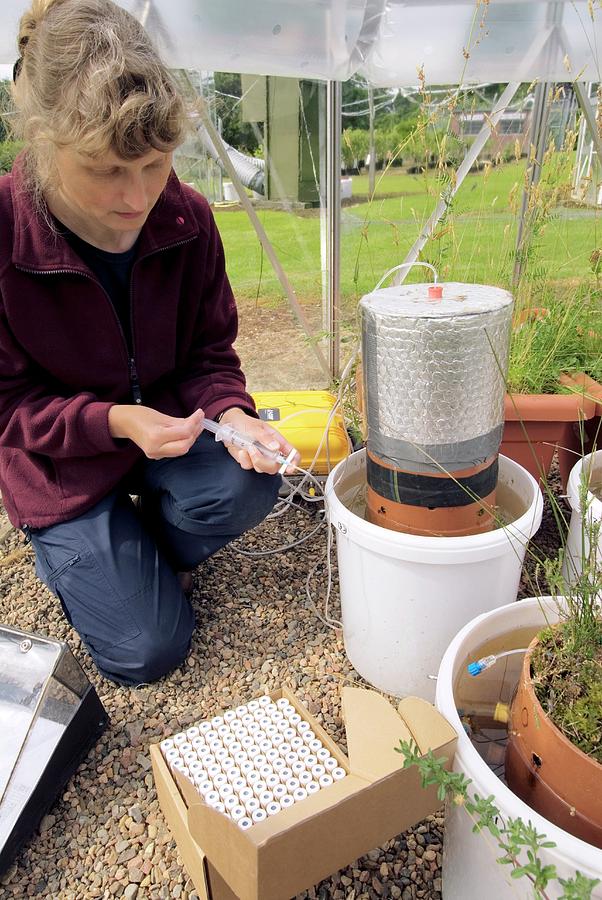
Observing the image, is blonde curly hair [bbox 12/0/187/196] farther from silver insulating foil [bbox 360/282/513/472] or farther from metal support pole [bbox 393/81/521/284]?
metal support pole [bbox 393/81/521/284]

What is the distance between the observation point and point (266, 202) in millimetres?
2887

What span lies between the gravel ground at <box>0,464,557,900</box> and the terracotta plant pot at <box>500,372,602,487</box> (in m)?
0.24

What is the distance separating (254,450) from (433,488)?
0.41m

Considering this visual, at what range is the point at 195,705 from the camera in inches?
56.3

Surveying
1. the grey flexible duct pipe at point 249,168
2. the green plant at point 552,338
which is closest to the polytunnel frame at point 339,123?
the green plant at point 552,338

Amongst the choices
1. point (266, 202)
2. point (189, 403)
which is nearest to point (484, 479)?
point (189, 403)

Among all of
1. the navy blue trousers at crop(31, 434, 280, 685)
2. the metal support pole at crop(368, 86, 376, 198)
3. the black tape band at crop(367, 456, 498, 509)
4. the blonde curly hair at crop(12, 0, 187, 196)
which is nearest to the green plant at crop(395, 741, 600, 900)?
the black tape band at crop(367, 456, 498, 509)

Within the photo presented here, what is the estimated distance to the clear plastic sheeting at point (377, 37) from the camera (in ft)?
5.93

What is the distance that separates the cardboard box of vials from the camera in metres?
0.85

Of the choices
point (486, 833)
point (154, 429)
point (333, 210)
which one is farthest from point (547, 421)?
point (333, 210)

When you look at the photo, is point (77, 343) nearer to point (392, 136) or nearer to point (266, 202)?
point (266, 202)

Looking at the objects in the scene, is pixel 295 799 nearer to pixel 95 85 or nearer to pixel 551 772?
pixel 551 772

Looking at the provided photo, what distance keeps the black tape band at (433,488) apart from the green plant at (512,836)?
1.71ft

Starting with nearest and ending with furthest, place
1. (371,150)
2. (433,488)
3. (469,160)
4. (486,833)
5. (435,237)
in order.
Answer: (486,833) → (433,488) → (435,237) → (469,160) → (371,150)
